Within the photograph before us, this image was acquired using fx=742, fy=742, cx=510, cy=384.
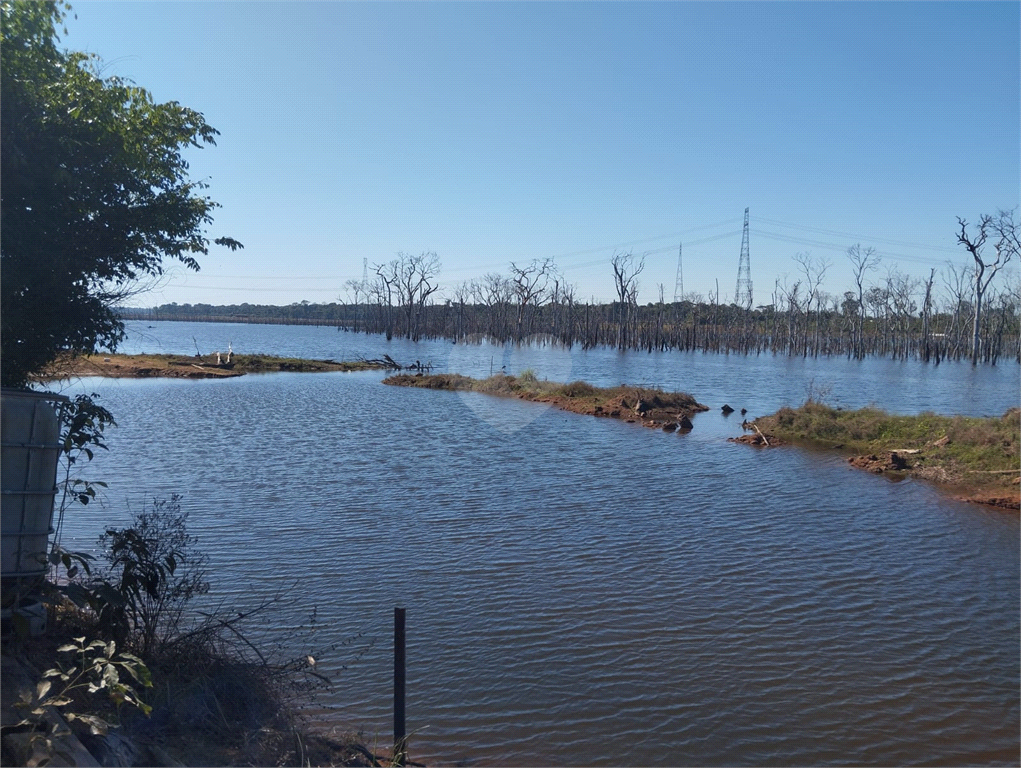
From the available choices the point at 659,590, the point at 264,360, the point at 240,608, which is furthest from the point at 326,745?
the point at 264,360

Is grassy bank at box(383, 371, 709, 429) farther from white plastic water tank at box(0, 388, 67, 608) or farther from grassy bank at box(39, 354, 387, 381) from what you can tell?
white plastic water tank at box(0, 388, 67, 608)

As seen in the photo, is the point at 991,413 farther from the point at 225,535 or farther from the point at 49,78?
the point at 49,78

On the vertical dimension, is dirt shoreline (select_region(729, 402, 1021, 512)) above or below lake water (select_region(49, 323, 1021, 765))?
above

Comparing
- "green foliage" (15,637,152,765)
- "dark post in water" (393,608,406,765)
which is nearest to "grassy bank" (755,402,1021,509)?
"dark post in water" (393,608,406,765)

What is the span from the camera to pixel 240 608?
905 cm

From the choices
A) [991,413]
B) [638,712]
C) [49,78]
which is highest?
[49,78]

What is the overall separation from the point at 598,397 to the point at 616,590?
2291 centimetres

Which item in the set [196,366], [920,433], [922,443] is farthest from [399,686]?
[196,366]

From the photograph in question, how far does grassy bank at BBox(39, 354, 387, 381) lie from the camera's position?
4022cm

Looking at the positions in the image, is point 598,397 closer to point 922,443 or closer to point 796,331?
point 922,443

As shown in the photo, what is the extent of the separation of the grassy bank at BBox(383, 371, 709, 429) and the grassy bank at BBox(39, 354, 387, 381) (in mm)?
12612

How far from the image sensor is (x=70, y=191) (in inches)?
284

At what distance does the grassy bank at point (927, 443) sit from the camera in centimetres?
1719

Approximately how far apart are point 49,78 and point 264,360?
4474 centimetres
